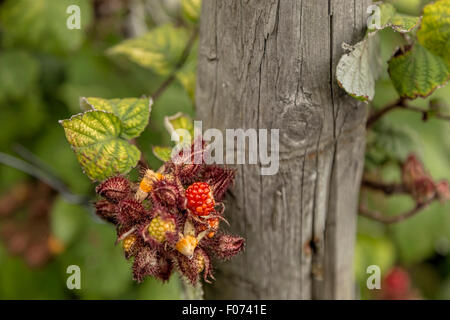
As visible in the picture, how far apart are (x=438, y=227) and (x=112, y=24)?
231 centimetres

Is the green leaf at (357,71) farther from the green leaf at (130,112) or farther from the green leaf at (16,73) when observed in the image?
the green leaf at (16,73)

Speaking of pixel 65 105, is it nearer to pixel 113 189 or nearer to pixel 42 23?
pixel 42 23

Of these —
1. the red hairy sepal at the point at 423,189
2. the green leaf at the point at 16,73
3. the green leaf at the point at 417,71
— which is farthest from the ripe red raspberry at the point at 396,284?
the green leaf at the point at 16,73

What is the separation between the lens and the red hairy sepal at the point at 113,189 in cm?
106

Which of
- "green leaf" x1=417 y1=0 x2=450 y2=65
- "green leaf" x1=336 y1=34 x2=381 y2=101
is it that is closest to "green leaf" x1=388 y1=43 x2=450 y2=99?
"green leaf" x1=417 y1=0 x2=450 y2=65

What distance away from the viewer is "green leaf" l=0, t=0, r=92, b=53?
7.20 ft

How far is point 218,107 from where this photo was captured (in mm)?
1237

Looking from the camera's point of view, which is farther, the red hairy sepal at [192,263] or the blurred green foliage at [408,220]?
the blurred green foliage at [408,220]

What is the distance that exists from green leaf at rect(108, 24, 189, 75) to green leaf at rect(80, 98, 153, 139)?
0.58 meters

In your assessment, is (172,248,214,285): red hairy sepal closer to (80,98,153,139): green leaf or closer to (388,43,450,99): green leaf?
(80,98,153,139): green leaf

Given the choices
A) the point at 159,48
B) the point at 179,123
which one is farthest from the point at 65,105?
Answer: the point at 179,123

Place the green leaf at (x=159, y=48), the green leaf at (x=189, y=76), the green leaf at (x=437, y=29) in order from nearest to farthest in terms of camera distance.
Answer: the green leaf at (x=437, y=29) < the green leaf at (x=189, y=76) < the green leaf at (x=159, y=48)

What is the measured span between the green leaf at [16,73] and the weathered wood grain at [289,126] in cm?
146
